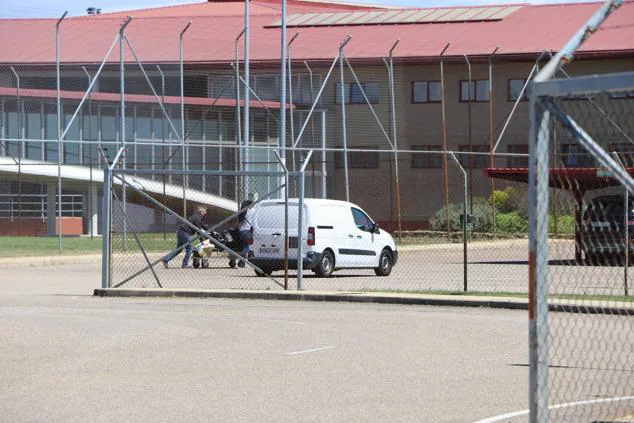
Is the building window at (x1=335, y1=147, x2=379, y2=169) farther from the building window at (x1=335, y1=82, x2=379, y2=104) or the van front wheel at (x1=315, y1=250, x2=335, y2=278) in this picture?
the van front wheel at (x1=315, y1=250, x2=335, y2=278)

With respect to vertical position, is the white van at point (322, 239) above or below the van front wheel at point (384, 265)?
above

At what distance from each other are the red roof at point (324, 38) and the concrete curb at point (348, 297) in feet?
94.0

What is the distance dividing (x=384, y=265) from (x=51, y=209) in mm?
23593

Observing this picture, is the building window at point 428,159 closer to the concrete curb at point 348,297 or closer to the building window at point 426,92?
the building window at point 426,92

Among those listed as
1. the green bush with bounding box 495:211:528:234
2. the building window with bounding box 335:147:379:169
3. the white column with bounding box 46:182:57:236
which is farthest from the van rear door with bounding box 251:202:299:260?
the building window with bounding box 335:147:379:169

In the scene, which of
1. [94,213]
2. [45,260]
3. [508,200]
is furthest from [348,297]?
[94,213]

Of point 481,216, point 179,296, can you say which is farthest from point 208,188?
point 179,296

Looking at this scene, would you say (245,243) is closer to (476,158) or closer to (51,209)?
(51,209)

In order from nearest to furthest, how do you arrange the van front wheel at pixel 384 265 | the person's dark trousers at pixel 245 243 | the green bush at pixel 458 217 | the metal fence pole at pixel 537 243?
the metal fence pole at pixel 537 243, the person's dark trousers at pixel 245 243, the van front wheel at pixel 384 265, the green bush at pixel 458 217

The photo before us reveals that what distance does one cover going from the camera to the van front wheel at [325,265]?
26547 mm

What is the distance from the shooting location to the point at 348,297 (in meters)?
20.4

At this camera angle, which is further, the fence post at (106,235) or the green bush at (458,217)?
the green bush at (458,217)

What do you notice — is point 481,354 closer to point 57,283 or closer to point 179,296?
point 179,296

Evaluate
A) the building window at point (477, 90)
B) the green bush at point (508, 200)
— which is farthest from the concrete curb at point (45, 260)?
the building window at point (477, 90)
